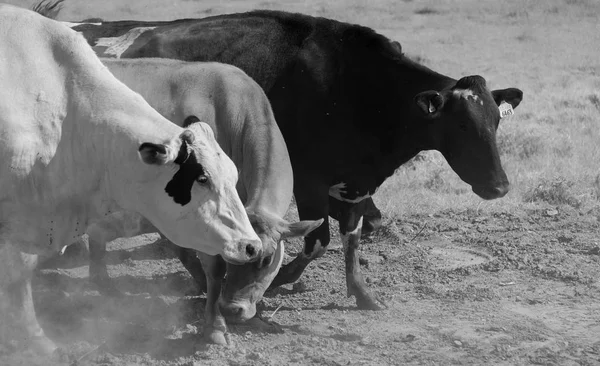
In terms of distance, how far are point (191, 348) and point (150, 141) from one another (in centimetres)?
161

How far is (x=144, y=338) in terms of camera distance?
22.0ft

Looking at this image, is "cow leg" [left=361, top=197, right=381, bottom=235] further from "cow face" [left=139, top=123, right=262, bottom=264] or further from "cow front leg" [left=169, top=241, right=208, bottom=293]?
"cow face" [left=139, top=123, right=262, bottom=264]

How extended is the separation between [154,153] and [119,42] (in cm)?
349

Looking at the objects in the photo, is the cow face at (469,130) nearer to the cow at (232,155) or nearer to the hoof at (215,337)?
the cow at (232,155)

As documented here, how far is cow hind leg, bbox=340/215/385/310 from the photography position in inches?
302

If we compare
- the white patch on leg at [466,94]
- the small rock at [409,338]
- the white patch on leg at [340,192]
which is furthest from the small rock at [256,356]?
the white patch on leg at [466,94]

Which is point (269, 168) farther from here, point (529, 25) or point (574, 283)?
point (529, 25)

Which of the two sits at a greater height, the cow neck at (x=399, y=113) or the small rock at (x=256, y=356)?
the cow neck at (x=399, y=113)

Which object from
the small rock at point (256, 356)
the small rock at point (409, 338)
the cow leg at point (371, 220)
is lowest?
the cow leg at point (371, 220)

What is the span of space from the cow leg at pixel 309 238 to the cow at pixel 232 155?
2.30 feet

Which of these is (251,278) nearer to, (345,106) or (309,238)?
(309,238)

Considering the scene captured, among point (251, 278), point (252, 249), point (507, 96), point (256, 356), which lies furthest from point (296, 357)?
point (507, 96)

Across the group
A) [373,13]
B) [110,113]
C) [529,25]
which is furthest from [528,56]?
[110,113]

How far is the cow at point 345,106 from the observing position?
25.8 ft
